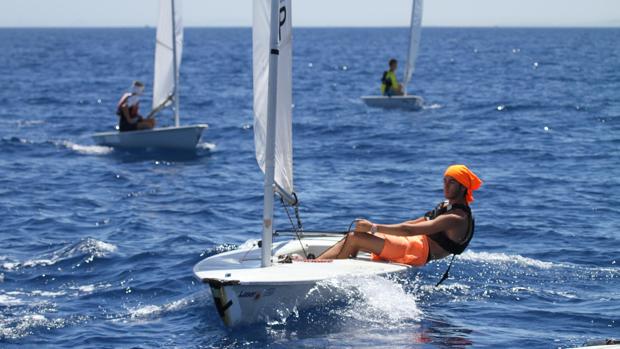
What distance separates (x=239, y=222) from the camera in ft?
48.0

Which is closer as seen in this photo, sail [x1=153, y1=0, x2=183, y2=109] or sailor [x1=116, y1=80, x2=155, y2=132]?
sailor [x1=116, y1=80, x2=155, y2=132]

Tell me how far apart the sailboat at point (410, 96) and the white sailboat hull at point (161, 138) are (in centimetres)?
954

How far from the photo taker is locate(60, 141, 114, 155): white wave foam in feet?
71.0

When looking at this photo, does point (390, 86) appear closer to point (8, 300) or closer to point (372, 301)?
point (8, 300)

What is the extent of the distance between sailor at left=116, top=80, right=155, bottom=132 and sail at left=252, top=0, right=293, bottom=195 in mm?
11542

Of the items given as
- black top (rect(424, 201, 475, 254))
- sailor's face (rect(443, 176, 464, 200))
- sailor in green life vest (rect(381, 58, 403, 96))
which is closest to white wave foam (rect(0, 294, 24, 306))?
black top (rect(424, 201, 475, 254))

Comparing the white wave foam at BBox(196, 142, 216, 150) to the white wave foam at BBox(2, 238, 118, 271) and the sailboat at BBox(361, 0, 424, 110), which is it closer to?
the sailboat at BBox(361, 0, 424, 110)

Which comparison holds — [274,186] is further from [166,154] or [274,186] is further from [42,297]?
[166,154]

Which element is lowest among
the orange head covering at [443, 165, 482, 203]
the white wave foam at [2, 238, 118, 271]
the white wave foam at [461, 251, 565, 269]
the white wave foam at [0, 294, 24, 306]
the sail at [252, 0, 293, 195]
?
the white wave foam at [2, 238, 118, 271]

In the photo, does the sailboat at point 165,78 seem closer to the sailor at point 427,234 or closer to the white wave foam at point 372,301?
the sailor at point 427,234

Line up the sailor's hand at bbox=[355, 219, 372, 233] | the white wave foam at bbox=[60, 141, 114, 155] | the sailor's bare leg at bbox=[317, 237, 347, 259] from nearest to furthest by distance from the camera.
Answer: the sailor's hand at bbox=[355, 219, 372, 233] < the sailor's bare leg at bbox=[317, 237, 347, 259] < the white wave foam at bbox=[60, 141, 114, 155]

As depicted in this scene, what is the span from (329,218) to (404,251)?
4.62 meters

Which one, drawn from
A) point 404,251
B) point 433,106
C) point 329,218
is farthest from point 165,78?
point 404,251

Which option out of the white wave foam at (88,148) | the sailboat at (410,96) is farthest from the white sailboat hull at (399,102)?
the white wave foam at (88,148)
